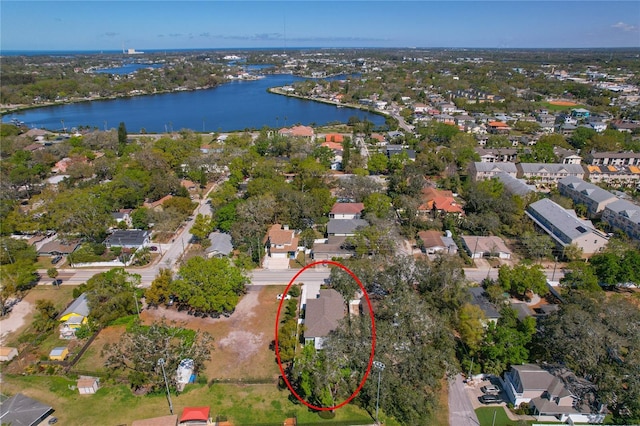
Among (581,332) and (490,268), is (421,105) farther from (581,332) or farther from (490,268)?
(581,332)

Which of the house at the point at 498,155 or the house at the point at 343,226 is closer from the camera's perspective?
the house at the point at 343,226

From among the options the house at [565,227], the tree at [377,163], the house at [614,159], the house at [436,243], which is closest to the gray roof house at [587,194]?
the house at [565,227]

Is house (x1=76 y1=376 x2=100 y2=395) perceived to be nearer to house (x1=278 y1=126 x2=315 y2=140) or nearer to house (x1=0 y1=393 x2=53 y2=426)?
house (x1=0 y1=393 x2=53 y2=426)

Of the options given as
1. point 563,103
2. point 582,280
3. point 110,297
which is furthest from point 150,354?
point 563,103

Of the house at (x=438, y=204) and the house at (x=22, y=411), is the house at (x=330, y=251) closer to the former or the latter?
the house at (x=438, y=204)

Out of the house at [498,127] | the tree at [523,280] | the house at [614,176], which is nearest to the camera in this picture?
the tree at [523,280]
